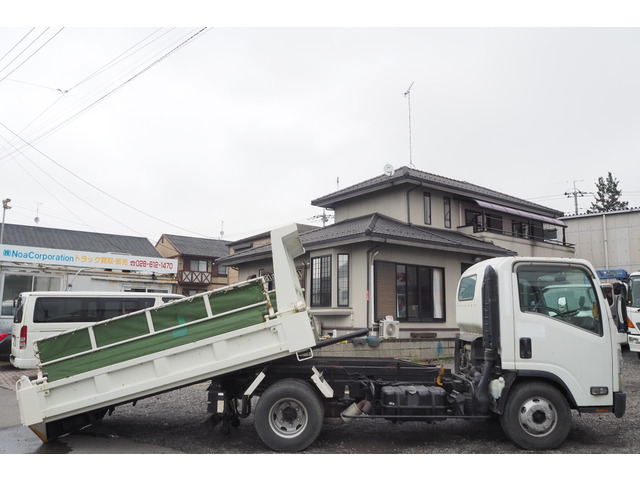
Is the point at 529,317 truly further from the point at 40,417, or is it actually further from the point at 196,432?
the point at 40,417

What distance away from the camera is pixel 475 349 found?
6.82 m

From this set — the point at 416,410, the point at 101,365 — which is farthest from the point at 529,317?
the point at 101,365

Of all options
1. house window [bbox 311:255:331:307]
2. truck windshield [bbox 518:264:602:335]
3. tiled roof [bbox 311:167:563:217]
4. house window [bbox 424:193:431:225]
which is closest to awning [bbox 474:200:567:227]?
tiled roof [bbox 311:167:563:217]

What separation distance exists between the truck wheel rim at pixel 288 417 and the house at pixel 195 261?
118ft

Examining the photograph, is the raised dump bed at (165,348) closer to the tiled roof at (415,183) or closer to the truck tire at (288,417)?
the truck tire at (288,417)

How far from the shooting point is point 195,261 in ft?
145

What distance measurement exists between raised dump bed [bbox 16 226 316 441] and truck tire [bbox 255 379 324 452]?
54 centimetres

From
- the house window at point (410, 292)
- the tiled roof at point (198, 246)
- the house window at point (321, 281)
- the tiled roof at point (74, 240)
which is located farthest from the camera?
the tiled roof at point (198, 246)

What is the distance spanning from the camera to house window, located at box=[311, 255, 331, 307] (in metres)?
16.5

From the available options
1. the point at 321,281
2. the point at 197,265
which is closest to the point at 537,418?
the point at 321,281

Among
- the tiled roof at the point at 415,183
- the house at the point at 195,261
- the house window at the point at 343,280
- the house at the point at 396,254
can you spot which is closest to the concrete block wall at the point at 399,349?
the house at the point at 396,254

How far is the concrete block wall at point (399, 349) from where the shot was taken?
43.7 feet

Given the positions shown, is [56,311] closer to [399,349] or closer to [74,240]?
[399,349]

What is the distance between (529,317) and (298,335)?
292cm
